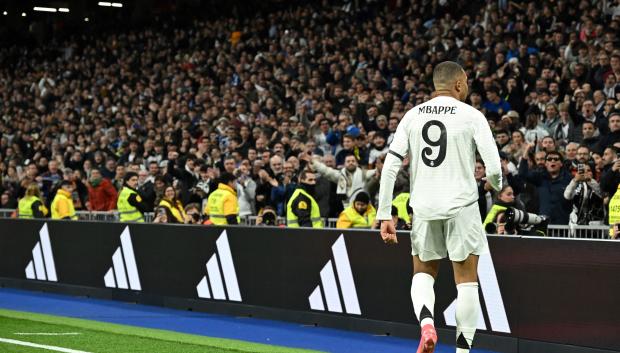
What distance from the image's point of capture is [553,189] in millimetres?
13391

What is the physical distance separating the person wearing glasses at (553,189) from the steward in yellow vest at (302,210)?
308cm

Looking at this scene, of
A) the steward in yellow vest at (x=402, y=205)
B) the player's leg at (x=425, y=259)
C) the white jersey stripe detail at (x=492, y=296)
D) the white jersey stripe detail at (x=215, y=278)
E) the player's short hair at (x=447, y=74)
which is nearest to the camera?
the player's leg at (x=425, y=259)

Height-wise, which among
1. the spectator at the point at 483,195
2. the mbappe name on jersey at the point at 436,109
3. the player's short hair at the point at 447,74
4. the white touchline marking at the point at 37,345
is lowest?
the white touchline marking at the point at 37,345

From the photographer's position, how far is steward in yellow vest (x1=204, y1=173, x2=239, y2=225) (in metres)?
16.2

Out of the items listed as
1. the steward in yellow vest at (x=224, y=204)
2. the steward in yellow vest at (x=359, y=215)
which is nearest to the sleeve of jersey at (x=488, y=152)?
the steward in yellow vest at (x=359, y=215)

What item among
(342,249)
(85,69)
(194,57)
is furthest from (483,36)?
(85,69)

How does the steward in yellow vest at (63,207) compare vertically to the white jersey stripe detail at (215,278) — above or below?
above

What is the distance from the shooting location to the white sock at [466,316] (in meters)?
7.64

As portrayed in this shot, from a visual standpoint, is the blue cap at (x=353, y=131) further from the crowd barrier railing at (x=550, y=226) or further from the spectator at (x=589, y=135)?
the spectator at (x=589, y=135)

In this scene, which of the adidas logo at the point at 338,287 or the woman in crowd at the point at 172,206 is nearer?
the adidas logo at the point at 338,287

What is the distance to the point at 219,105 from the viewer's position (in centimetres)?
2539

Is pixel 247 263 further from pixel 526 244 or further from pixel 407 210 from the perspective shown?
pixel 526 244

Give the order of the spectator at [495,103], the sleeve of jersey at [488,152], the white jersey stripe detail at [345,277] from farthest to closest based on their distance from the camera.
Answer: the spectator at [495,103], the white jersey stripe detail at [345,277], the sleeve of jersey at [488,152]

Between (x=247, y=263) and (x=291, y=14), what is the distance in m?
16.5
